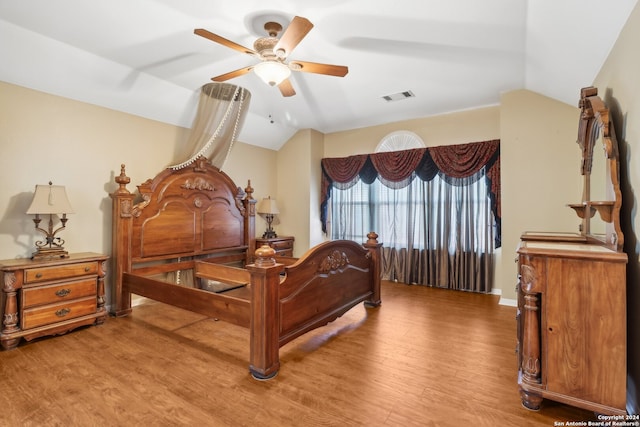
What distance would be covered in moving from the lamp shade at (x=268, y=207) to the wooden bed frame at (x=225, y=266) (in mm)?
448

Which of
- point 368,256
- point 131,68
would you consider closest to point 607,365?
point 368,256

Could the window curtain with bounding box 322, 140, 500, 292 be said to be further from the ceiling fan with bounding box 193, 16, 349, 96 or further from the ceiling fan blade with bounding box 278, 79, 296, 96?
the ceiling fan with bounding box 193, 16, 349, 96

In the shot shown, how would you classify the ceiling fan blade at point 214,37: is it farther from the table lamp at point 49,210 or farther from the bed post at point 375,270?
the bed post at point 375,270

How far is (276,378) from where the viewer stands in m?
2.13

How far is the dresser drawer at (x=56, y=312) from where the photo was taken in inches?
103

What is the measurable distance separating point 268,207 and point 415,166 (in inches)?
98.5

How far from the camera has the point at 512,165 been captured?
12.4 ft

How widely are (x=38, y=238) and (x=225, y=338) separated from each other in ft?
7.01

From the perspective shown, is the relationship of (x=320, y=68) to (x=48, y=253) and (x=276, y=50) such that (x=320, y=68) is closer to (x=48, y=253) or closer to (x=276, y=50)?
(x=276, y=50)

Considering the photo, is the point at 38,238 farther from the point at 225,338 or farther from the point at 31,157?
the point at 225,338

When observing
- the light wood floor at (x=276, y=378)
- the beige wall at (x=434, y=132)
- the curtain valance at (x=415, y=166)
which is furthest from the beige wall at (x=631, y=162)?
the beige wall at (x=434, y=132)

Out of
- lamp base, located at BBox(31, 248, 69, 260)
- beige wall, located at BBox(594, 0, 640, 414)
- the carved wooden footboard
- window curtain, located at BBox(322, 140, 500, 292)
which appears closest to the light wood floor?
the carved wooden footboard

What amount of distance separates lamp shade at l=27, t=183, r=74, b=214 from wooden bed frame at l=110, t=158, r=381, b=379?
508 mm

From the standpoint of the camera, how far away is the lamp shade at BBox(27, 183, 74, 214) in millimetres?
2738
